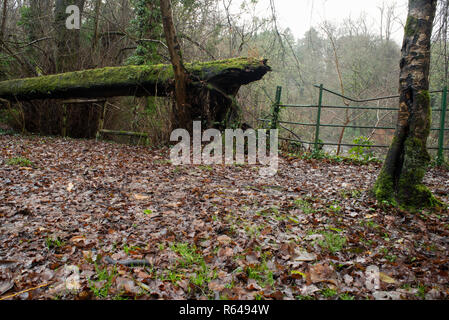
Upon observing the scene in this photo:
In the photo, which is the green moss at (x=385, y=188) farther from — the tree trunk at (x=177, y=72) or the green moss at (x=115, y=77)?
the tree trunk at (x=177, y=72)

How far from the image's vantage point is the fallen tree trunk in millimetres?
6855

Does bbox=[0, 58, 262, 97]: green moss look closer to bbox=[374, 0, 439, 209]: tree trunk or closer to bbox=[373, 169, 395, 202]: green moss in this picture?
bbox=[374, 0, 439, 209]: tree trunk

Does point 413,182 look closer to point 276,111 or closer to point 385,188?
point 385,188

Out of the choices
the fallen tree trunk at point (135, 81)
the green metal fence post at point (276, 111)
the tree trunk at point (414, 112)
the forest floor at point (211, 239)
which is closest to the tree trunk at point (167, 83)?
the fallen tree trunk at point (135, 81)

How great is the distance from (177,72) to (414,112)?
5.15 m

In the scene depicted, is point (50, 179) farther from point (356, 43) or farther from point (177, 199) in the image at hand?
point (356, 43)

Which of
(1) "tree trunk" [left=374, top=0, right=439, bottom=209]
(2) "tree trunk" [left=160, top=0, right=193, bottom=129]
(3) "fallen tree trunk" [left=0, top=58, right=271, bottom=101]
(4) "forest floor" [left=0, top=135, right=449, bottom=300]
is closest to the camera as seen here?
(4) "forest floor" [left=0, top=135, right=449, bottom=300]

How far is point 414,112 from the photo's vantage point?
10.9ft

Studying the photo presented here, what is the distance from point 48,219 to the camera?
3.13 metres

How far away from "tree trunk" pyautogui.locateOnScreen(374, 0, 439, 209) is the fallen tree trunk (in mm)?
3646

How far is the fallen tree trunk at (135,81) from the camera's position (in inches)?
270

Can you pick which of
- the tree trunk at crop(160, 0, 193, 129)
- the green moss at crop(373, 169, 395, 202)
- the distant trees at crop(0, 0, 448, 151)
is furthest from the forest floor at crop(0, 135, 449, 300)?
the distant trees at crop(0, 0, 448, 151)

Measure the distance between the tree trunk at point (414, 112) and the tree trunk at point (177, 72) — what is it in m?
4.75

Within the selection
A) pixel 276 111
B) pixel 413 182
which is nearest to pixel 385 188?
pixel 413 182
